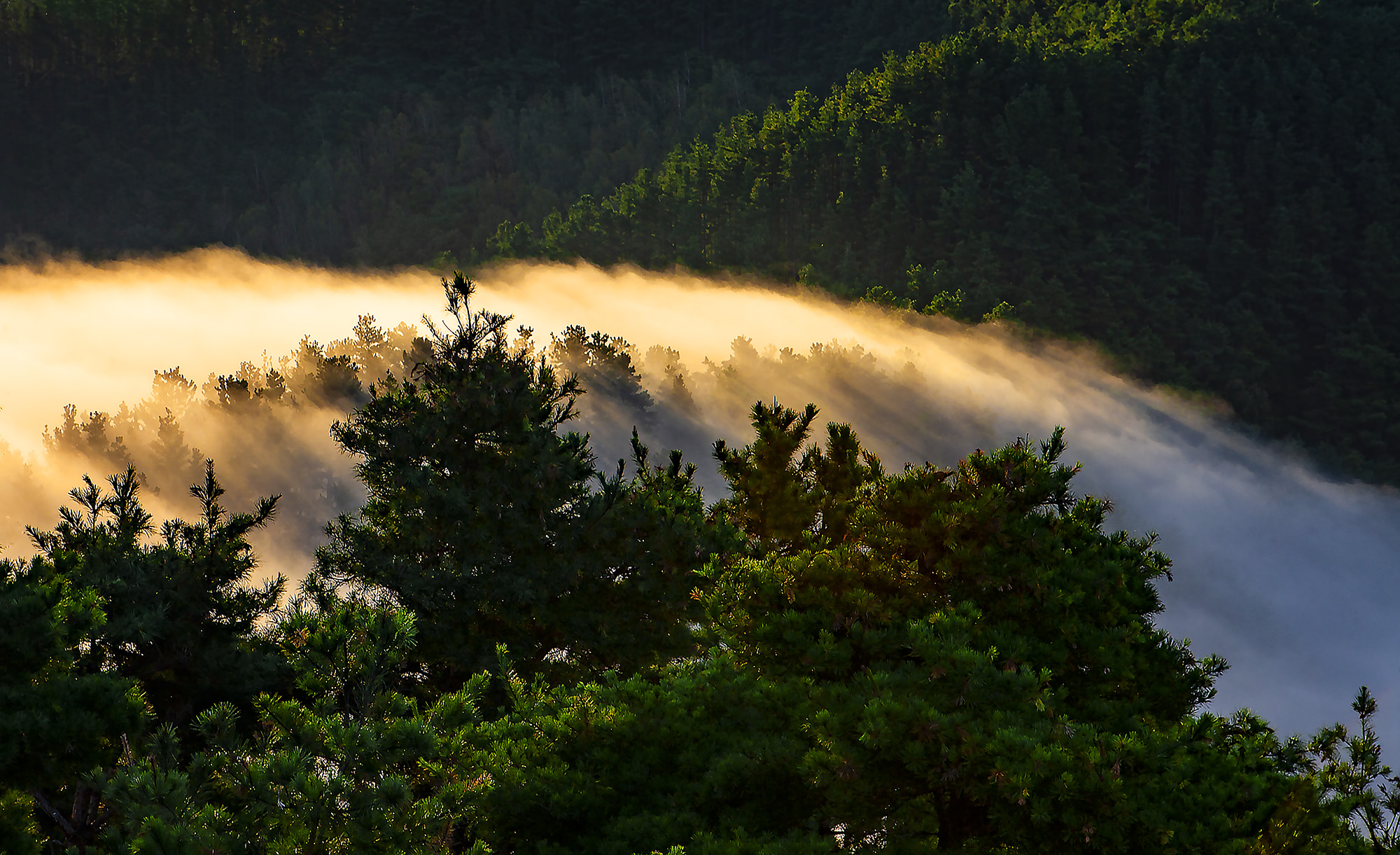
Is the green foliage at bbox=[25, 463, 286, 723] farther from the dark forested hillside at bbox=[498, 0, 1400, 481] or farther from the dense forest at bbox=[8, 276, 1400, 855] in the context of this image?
the dark forested hillside at bbox=[498, 0, 1400, 481]

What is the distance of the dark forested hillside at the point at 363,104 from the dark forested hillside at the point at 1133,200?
68.3 ft

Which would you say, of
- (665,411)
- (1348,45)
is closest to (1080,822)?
(665,411)

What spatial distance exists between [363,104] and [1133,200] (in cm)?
8008

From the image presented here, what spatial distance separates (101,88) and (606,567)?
141 meters

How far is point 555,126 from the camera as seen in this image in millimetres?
117500

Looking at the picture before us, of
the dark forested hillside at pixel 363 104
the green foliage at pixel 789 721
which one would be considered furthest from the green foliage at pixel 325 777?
the dark forested hillside at pixel 363 104

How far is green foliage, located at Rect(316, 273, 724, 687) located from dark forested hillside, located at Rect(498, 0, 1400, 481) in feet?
202

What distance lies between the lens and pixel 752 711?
11.9m

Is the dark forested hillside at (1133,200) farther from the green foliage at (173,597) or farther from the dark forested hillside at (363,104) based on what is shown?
the green foliage at (173,597)

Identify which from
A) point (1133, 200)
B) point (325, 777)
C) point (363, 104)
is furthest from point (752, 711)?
point (363, 104)

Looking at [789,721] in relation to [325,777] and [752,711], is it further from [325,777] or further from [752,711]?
[325,777]

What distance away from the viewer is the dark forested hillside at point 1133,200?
81.3 meters

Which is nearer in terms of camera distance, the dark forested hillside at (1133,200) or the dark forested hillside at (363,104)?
the dark forested hillside at (1133,200)

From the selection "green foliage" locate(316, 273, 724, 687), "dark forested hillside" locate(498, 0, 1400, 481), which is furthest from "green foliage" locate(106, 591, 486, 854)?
"dark forested hillside" locate(498, 0, 1400, 481)
